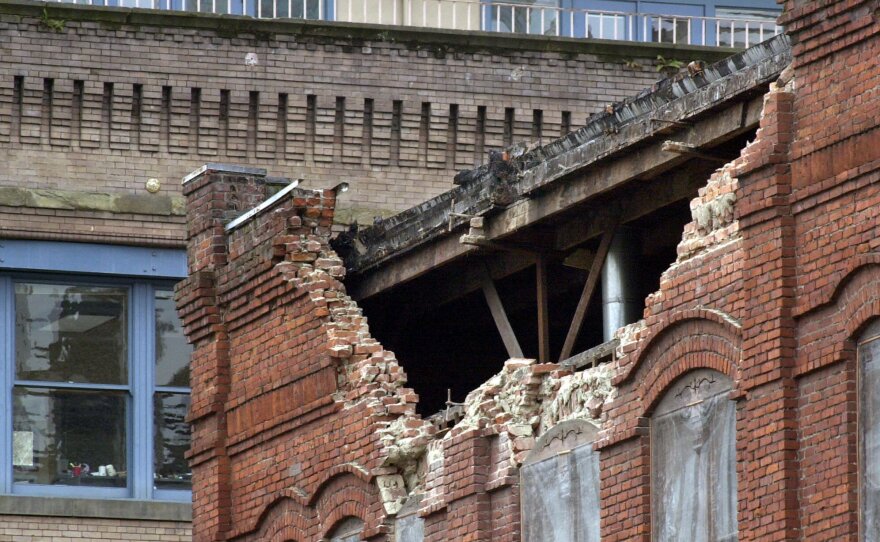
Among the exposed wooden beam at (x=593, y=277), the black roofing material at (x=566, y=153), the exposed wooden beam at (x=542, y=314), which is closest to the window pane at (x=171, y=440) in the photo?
the black roofing material at (x=566, y=153)

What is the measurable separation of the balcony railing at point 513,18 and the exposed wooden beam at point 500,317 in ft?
32.2

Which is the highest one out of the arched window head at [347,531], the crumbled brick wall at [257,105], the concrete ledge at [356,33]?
the concrete ledge at [356,33]

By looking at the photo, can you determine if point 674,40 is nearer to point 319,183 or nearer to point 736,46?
point 736,46

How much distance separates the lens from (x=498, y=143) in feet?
108

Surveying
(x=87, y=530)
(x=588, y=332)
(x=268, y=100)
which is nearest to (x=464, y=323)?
(x=588, y=332)

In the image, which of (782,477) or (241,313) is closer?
(782,477)

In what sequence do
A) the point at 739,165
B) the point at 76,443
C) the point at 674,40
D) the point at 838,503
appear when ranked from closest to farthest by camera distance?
the point at 838,503, the point at 739,165, the point at 76,443, the point at 674,40

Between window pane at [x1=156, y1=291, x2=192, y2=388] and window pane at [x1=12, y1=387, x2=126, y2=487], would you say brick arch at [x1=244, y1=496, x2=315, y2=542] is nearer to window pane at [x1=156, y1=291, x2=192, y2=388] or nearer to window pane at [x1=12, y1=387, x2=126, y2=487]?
window pane at [x1=12, y1=387, x2=126, y2=487]

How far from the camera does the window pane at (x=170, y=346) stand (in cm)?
3166

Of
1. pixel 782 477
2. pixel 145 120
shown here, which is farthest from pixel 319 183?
pixel 782 477

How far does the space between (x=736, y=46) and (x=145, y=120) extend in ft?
27.1

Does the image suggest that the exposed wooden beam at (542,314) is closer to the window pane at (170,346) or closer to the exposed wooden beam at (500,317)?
the exposed wooden beam at (500,317)

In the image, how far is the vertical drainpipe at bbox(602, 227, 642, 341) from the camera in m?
21.7

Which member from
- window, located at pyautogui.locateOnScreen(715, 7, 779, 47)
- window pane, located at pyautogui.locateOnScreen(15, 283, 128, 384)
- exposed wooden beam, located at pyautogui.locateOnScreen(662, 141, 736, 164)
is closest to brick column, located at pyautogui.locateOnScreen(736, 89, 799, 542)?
exposed wooden beam, located at pyautogui.locateOnScreen(662, 141, 736, 164)
